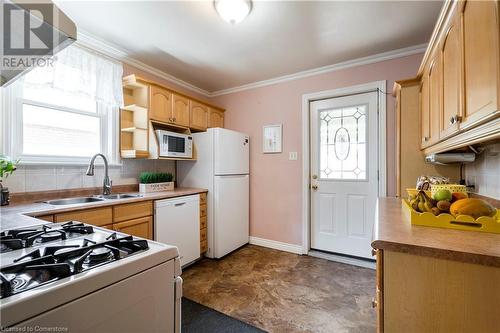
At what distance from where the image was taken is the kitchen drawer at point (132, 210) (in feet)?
6.16

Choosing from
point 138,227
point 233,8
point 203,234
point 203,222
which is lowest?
point 203,234

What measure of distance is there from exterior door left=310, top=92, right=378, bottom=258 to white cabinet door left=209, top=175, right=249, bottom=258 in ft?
3.03

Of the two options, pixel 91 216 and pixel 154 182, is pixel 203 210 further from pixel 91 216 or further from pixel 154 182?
pixel 91 216

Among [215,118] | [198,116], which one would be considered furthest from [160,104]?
[215,118]

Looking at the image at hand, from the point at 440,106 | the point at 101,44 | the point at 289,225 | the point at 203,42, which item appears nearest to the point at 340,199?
the point at 289,225

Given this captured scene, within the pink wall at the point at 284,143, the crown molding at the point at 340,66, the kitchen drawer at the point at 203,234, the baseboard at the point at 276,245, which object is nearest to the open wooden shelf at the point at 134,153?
the kitchen drawer at the point at 203,234

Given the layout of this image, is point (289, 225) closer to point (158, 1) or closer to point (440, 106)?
point (440, 106)

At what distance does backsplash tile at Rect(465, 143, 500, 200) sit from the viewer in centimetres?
134

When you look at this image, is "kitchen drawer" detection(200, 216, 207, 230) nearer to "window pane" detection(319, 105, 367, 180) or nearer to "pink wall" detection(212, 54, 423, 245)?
"pink wall" detection(212, 54, 423, 245)

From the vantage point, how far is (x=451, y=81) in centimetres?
122

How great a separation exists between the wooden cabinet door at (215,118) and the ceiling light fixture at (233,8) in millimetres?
1629

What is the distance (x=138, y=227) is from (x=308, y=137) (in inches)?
84.8

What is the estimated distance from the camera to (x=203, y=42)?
2.26 metres

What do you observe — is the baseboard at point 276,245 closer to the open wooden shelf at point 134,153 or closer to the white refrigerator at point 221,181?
the white refrigerator at point 221,181
